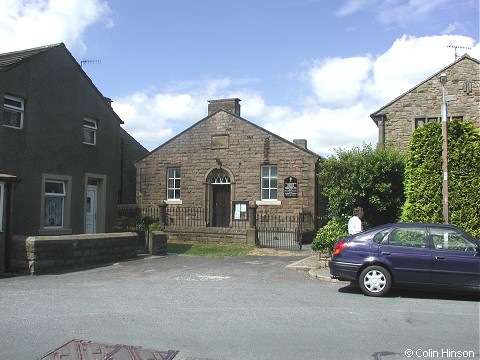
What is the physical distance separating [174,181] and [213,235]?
7.77 meters

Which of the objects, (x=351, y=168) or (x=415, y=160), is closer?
(x=415, y=160)

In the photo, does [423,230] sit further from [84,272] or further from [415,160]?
[84,272]

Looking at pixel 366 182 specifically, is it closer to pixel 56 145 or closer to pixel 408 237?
pixel 408 237

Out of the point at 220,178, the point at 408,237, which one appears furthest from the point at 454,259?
the point at 220,178

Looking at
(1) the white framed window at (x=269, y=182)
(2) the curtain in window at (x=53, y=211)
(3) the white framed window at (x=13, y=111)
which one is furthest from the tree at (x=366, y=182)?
(3) the white framed window at (x=13, y=111)

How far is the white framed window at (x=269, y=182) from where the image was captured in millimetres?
24359

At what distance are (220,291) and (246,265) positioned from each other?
4.61m

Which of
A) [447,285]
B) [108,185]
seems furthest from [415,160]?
[108,185]

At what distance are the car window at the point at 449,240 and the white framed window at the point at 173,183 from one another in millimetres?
18790

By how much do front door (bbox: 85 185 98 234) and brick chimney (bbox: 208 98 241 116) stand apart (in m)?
9.90

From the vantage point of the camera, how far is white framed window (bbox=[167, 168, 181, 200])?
1040 inches

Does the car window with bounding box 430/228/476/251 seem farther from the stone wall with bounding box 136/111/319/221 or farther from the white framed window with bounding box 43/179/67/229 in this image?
the stone wall with bounding box 136/111/319/221

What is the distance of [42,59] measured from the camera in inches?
643

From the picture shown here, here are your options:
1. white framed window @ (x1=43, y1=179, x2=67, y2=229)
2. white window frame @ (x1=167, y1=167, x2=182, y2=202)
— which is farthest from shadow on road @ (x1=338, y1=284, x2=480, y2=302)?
white window frame @ (x1=167, y1=167, x2=182, y2=202)
